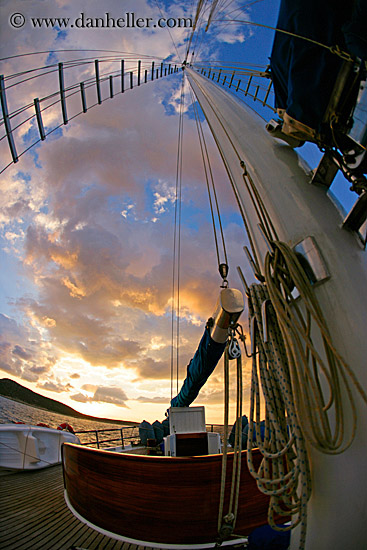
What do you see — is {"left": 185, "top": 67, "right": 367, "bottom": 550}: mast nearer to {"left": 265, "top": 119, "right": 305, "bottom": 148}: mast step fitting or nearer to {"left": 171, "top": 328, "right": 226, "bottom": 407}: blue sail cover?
{"left": 265, "top": 119, "right": 305, "bottom": 148}: mast step fitting

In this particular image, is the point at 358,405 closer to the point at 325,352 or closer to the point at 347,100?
the point at 325,352

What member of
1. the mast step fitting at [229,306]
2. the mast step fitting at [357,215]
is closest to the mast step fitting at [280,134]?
the mast step fitting at [357,215]

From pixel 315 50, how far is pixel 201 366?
396cm

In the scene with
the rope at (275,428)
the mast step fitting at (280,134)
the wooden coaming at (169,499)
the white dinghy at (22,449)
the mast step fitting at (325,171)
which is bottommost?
the white dinghy at (22,449)

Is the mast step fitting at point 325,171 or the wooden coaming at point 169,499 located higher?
the mast step fitting at point 325,171

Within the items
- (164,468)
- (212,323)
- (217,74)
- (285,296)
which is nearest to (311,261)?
(285,296)

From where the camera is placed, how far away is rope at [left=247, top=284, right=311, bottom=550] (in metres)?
1.04

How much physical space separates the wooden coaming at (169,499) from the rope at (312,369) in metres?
2.35

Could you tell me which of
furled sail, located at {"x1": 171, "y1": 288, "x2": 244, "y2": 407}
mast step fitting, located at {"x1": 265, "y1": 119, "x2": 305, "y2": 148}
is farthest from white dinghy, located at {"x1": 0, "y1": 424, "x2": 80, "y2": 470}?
mast step fitting, located at {"x1": 265, "y1": 119, "x2": 305, "y2": 148}

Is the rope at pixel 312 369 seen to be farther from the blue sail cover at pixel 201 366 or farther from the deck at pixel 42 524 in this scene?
the deck at pixel 42 524

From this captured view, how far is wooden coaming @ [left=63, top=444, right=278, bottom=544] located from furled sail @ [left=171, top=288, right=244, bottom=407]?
1.31 meters

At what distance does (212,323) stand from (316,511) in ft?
8.74

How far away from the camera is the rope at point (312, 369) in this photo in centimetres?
96

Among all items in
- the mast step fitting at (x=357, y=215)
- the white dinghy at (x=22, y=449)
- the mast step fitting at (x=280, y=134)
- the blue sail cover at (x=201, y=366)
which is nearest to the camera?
the mast step fitting at (x=357, y=215)
